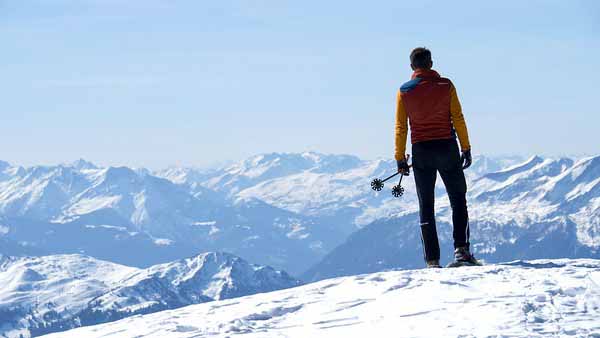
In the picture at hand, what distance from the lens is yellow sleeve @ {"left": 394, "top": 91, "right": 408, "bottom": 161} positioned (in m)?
14.7

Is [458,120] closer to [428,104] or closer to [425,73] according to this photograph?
[428,104]

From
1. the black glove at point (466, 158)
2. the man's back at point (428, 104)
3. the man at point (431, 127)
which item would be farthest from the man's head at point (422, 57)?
the black glove at point (466, 158)

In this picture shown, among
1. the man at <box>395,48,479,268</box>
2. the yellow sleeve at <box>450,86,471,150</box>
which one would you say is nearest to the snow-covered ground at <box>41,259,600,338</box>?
the man at <box>395,48,479,268</box>

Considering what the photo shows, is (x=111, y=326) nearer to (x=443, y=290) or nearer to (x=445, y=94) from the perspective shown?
(x=443, y=290)

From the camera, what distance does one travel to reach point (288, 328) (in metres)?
11.9

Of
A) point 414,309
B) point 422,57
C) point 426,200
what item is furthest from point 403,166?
point 414,309

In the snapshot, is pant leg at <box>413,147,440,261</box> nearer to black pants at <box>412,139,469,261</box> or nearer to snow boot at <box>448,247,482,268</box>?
black pants at <box>412,139,469,261</box>

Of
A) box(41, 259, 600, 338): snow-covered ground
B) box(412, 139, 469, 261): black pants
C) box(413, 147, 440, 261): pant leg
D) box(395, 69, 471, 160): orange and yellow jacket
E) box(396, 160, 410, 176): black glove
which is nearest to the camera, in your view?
box(41, 259, 600, 338): snow-covered ground

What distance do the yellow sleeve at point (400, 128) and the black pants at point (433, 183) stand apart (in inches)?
10.7

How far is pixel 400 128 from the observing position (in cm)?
1479

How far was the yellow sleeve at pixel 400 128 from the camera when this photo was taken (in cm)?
1473

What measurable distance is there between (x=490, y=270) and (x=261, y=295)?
4.06 m

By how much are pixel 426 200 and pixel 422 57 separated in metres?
2.63

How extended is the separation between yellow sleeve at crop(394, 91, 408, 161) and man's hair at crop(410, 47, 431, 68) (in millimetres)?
699
